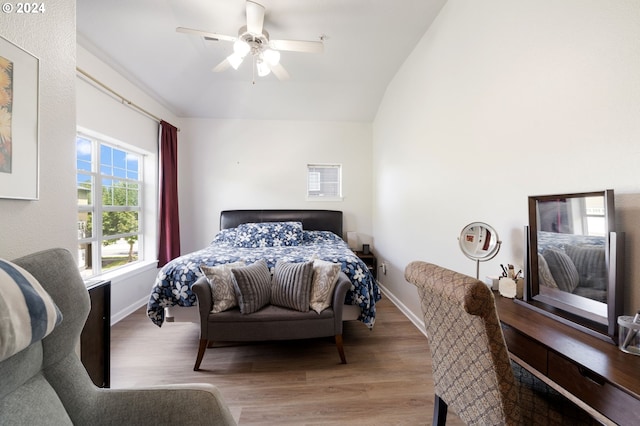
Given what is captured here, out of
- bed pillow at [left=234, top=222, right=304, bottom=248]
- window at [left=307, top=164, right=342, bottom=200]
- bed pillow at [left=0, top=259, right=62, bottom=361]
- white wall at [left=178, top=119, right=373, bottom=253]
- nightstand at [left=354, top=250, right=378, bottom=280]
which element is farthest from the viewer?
window at [left=307, top=164, right=342, bottom=200]

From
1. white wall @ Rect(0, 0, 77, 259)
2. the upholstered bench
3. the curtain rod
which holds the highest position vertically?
the curtain rod

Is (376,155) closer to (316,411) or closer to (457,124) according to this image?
(457,124)

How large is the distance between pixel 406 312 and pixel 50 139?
10.6ft

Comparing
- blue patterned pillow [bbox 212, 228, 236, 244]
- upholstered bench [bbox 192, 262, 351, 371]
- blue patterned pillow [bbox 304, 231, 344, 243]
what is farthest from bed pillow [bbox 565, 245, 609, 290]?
blue patterned pillow [bbox 212, 228, 236, 244]

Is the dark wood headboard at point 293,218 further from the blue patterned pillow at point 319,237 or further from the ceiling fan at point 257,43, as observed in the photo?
the ceiling fan at point 257,43

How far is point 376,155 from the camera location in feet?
13.5

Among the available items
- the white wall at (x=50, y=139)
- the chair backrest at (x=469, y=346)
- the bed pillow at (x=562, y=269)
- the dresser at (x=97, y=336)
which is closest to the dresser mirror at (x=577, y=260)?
the bed pillow at (x=562, y=269)

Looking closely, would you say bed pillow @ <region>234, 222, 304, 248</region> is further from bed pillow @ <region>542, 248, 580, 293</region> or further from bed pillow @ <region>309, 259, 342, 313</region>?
bed pillow @ <region>542, 248, 580, 293</region>

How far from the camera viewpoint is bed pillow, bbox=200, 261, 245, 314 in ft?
6.44

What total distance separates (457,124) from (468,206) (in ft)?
2.27

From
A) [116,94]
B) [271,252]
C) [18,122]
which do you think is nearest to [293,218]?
[271,252]

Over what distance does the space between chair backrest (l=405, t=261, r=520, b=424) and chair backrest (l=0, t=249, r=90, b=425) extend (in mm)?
1265

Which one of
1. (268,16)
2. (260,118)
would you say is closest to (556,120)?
(268,16)

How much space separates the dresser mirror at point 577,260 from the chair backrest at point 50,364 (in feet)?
6.03
